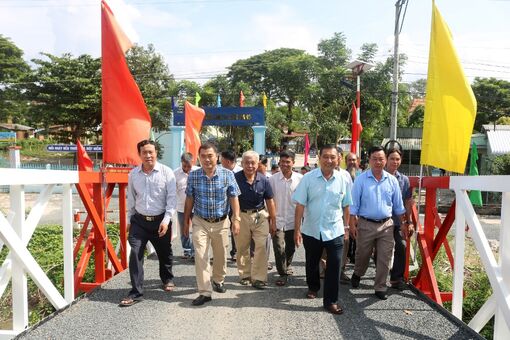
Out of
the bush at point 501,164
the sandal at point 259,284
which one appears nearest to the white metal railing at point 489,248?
the sandal at point 259,284

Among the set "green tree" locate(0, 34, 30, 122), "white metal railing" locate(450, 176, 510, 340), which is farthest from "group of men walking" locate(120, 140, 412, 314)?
"green tree" locate(0, 34, 30, 122)

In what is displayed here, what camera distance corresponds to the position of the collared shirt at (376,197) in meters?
4.41

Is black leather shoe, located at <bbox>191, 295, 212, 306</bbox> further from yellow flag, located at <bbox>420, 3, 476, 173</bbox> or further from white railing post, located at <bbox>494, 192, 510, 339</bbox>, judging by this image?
yellow flag, located at <bbox>420, 3, 476, 173</bbox>

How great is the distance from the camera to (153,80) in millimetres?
28203

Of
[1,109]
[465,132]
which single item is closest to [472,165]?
[465,132]

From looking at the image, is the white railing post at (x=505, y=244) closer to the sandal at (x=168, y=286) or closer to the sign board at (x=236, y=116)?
the sandal at (x=168, y=286)

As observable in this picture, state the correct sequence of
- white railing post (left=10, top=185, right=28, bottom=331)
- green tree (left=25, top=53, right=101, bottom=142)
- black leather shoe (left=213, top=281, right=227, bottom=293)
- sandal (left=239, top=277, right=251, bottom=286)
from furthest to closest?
green tree (left=25, top=53, right=101, bottom=142) < sandal (left=239, top=277, right=251, bottom=286) < black leather shoe (left=213, top=281, right=227, bottom=293) < white railing post (left=10, top=185, right=28, bottom=331)

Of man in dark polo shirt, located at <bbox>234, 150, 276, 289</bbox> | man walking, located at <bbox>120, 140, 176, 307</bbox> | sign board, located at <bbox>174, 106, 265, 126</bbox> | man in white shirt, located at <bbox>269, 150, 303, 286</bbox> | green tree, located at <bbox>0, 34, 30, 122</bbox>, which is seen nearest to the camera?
man walking, located at <bbox>120, 140, 176, 307</bbox>

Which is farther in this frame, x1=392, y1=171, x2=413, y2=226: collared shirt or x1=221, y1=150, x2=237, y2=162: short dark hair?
x1=221, y1=150, x2=237, y2=162: short dark hair

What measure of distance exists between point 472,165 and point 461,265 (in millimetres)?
11611

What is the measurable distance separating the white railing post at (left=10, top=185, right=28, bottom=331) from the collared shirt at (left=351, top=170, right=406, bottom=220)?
3.10m

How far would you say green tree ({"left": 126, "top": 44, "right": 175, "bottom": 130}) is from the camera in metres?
27.2

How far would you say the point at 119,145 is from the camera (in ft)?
15.2

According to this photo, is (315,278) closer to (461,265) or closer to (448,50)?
(461,265)
